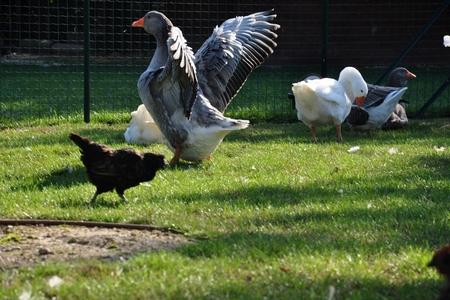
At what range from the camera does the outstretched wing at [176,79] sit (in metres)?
7.45

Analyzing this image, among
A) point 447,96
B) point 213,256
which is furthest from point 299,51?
point 213,256

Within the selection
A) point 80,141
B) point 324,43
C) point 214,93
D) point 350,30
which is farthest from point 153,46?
point 80,141

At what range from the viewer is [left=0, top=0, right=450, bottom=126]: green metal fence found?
13.1 m

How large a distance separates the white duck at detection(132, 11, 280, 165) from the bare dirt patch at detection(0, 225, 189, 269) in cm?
231

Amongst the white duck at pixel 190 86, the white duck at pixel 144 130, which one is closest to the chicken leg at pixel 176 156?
the white duck at pixel 190 86

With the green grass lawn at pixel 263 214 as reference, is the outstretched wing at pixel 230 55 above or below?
A: above

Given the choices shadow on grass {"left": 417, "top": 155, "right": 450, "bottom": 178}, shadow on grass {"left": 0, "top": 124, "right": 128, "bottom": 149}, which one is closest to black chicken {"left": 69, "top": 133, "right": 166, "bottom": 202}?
shadow on grass {"left": 417, "top": 155, "right": 450, "bottom": 178}

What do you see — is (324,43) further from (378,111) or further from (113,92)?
(113,92)

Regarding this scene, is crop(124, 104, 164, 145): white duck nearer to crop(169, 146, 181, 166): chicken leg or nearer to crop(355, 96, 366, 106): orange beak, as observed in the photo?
crop(169, 146, 181, 166): chicken leg

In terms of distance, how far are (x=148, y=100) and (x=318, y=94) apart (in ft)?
7.16

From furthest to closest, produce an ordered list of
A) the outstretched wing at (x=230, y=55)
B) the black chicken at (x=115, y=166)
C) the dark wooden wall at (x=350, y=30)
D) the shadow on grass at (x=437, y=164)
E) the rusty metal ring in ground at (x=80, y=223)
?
the dark wooden wall at (x=350, y=30) → the outstretched wing at (x=230, y=55) → the shadow on grass at (x=437, y=164) → the black chicken at (x=115, y=166) → the rusty metal ring in ground at (x=80, y=223)

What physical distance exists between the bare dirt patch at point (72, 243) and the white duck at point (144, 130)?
149 inches

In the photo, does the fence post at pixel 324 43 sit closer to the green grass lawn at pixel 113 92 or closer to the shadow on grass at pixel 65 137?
the green grass lawn at pixel 113 92

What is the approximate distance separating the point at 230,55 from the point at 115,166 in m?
2.96
